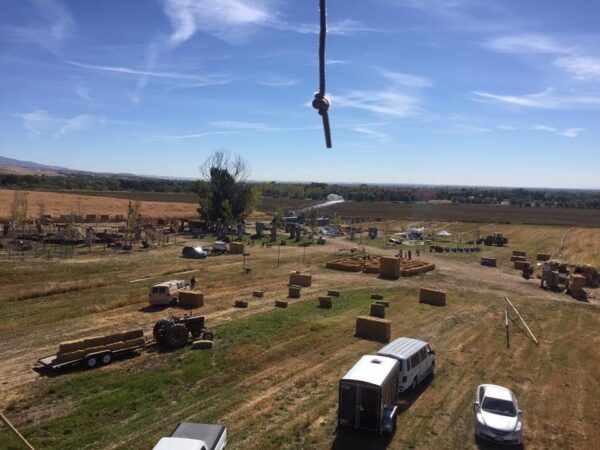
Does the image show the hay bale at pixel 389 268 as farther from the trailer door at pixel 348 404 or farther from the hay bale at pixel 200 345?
the trailer door at pixel 348 404

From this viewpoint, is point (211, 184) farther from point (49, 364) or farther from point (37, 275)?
point (49, 364)

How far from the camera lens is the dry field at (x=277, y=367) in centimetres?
1460

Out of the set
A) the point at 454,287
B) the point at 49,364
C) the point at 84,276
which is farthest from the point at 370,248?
the point at 49,364

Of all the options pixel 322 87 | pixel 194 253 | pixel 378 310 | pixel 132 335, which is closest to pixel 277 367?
pixel 132 335

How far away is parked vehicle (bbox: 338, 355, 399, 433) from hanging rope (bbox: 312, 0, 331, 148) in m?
12.1

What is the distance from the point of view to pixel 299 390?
686 inches

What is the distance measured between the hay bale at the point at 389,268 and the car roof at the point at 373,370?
80.4ft

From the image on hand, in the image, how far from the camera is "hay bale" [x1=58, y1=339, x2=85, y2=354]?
18688 mm

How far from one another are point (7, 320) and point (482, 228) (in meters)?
79.6

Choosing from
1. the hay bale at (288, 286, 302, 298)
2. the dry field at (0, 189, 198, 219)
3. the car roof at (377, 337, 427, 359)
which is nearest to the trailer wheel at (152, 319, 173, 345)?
the car roof at (377, 337, 427, 359)

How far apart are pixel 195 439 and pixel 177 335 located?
10.0 m

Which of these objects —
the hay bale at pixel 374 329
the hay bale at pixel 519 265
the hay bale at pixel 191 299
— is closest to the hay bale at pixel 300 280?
the hay bale at pixel 191 299

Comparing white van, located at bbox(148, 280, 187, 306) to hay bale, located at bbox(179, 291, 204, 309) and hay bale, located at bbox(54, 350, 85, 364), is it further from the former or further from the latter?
hay bale, located at bbox(54, 350, 85, 364)

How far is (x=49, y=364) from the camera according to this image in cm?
1842
